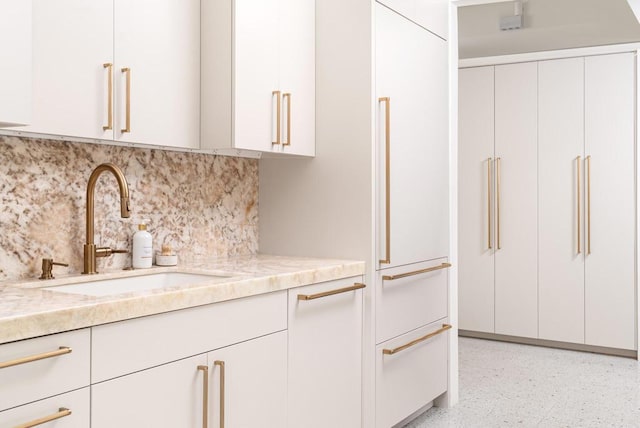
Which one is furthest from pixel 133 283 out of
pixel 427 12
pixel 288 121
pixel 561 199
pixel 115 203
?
pixel 561 199

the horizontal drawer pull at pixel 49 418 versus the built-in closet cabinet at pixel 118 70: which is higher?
the built-in closet cabinet at pixel 118 70

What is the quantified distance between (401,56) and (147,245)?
1.41 m

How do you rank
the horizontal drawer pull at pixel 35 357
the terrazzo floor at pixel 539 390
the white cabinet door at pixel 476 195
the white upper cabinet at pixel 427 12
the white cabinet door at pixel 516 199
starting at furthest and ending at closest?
the white cabinet door at pixel 476 195 → the white cabinet door at pixel 516 199 → the terrazzo floor at pixel 539 390 → the white upper cabinet at pixel 427 12 → the horizontal drawer pull at pixel 35 357

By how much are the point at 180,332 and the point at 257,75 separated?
1.12 m

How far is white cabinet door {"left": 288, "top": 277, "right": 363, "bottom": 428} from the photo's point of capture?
2.27 metres

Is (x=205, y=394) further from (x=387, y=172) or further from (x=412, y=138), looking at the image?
(x=412, y=138)

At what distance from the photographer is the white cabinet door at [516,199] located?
4.87 m

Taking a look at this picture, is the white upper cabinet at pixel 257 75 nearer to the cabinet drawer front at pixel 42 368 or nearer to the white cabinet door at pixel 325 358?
the white cabinet door at pixel 325 358

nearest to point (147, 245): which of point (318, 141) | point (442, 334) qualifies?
point (318, 141)

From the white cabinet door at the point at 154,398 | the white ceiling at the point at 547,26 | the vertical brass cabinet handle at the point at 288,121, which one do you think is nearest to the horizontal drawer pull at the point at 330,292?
the white cabinet door at the point at 154,398

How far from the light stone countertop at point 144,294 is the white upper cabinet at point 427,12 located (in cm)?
118

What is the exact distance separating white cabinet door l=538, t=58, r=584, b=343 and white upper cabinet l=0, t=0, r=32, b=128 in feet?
13.0

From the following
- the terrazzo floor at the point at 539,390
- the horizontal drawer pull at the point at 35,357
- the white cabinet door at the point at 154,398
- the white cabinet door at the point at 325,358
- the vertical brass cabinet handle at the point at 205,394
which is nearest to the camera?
the horizontal drawer pull at the point at 35,357

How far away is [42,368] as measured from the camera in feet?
4.59
